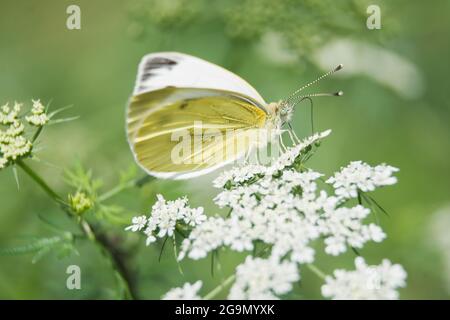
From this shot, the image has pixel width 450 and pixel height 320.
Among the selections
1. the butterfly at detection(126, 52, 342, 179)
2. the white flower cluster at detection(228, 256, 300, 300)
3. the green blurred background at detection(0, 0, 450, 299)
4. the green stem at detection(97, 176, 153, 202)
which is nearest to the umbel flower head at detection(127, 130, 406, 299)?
the white flower cluster at detection(228, 256, 300, 300)

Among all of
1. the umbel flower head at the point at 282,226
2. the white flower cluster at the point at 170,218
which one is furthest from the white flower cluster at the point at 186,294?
the white flower cluster at the point at 170,218

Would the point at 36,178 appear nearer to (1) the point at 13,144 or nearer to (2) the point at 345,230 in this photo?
(1) the point at 13,144

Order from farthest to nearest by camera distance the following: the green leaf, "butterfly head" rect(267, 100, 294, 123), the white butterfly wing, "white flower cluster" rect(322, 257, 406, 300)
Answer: "butterfly head" rect(267, 100, 294, 123)
the white butterfly wing
the green leaf
"white flower cluster" rect(322, 257, 406, 300)

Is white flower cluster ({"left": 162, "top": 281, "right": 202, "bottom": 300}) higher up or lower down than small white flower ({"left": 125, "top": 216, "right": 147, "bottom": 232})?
lower down

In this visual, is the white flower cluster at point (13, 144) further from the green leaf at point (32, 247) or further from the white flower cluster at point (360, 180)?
the white flower cluster at point (360, 180)

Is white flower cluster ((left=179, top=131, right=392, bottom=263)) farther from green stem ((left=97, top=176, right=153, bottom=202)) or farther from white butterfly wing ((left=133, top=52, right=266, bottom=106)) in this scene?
white butterfly wing ((left=133, top=52, right=266, bottom=106))
